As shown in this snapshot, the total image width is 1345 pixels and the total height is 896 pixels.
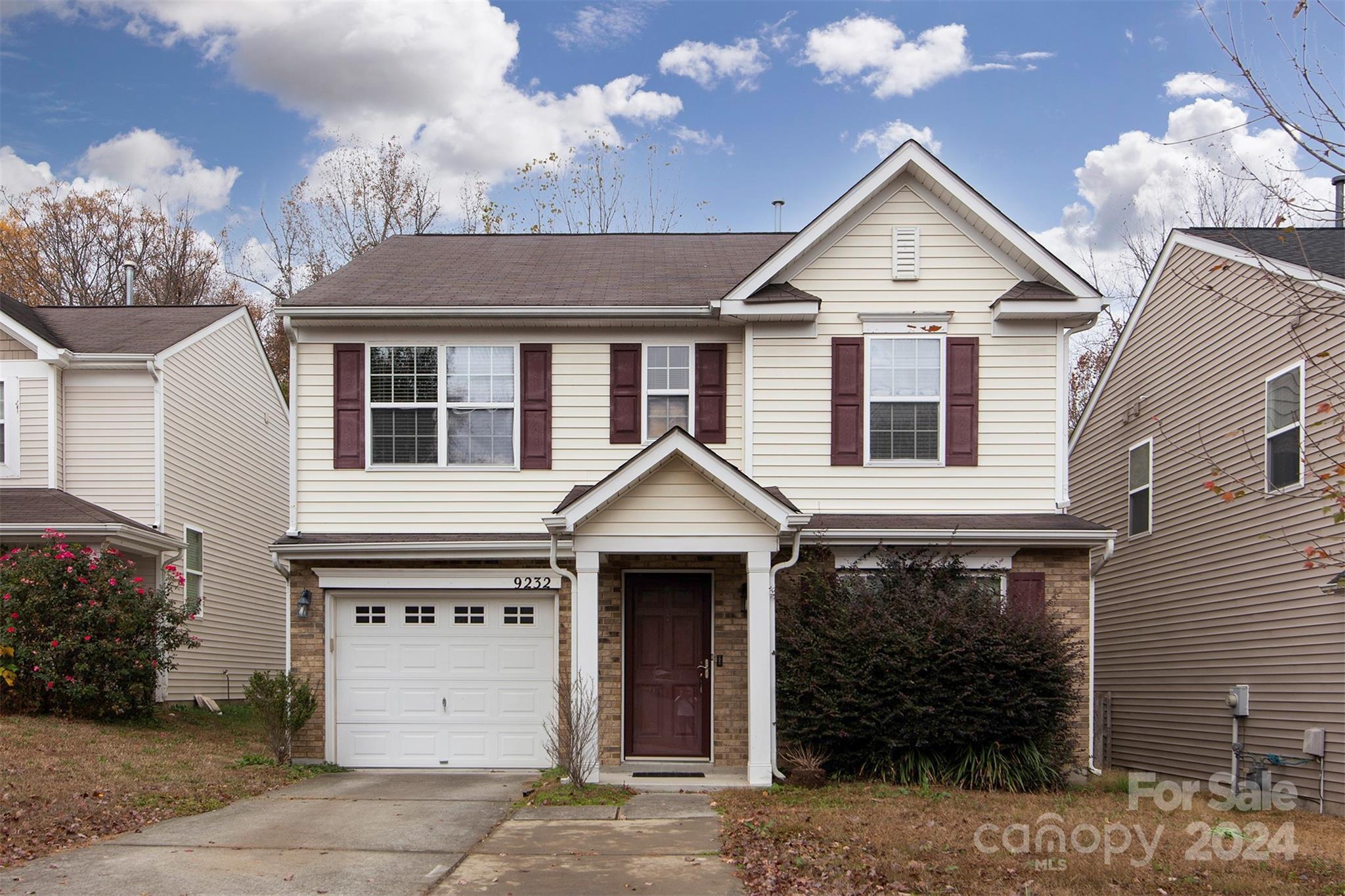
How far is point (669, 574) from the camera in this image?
13961mm

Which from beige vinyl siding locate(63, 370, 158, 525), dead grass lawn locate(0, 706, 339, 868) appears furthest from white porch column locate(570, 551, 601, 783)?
beige vinyl siding locate(63, 370, 158, 525)

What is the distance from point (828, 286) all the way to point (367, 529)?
20.8ft

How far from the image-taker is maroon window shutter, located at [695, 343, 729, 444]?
567 inches

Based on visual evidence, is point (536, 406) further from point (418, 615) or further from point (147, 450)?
point (147, 450)

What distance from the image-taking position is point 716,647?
13.7m

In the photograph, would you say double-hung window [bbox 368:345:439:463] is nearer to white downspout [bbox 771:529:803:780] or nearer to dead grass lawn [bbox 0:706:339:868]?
dead grass lawn [bbox 0:706:339:868]

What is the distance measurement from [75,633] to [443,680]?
4.76 metres

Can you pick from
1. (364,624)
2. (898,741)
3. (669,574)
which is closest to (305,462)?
(364,624)

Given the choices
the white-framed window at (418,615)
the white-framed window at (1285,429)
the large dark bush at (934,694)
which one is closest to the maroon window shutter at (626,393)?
the white-framed window at (418,615)

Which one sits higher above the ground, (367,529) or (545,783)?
(367,529)

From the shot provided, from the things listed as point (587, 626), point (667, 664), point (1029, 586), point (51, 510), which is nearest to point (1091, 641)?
point (1029, 586)

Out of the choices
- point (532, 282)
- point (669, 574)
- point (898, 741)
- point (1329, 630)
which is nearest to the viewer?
point (898, 741)

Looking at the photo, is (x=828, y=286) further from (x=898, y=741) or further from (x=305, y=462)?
(x=305, y=462)

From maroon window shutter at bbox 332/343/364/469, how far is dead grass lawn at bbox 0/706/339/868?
3.66 m
